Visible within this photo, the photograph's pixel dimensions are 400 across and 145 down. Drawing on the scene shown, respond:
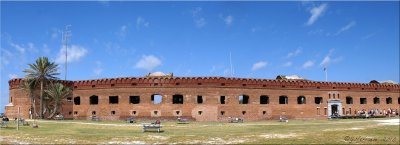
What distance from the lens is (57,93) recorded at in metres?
49.7

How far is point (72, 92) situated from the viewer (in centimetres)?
5200

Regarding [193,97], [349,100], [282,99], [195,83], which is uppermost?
[195,83]

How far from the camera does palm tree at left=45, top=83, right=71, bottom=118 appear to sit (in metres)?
49.7

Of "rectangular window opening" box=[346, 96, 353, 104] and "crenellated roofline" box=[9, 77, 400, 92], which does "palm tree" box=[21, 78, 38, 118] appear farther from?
"rectangular window opening" box=[346, 96, 353, 104]

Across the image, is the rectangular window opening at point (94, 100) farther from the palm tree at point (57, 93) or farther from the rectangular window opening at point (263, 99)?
the rectangular window opening at point (263, 99)

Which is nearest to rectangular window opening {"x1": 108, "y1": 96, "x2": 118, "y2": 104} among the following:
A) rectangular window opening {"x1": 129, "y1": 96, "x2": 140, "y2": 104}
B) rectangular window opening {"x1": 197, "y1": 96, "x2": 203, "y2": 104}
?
rectangular window opening {"x1": 129, "y1": 96, "x2": 140, "y2": 104}

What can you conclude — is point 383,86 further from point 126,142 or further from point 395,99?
point 126,142

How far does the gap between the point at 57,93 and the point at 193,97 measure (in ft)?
49.6

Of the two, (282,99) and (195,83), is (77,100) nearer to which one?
(195,83)

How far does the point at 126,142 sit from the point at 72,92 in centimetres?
3157

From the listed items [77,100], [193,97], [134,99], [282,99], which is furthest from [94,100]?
[282,99]

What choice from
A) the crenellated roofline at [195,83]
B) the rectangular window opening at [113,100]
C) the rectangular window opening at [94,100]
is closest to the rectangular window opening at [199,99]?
the crenellated roofline at [195,83]

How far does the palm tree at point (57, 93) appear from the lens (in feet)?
163

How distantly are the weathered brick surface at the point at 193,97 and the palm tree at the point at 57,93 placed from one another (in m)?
1.09
